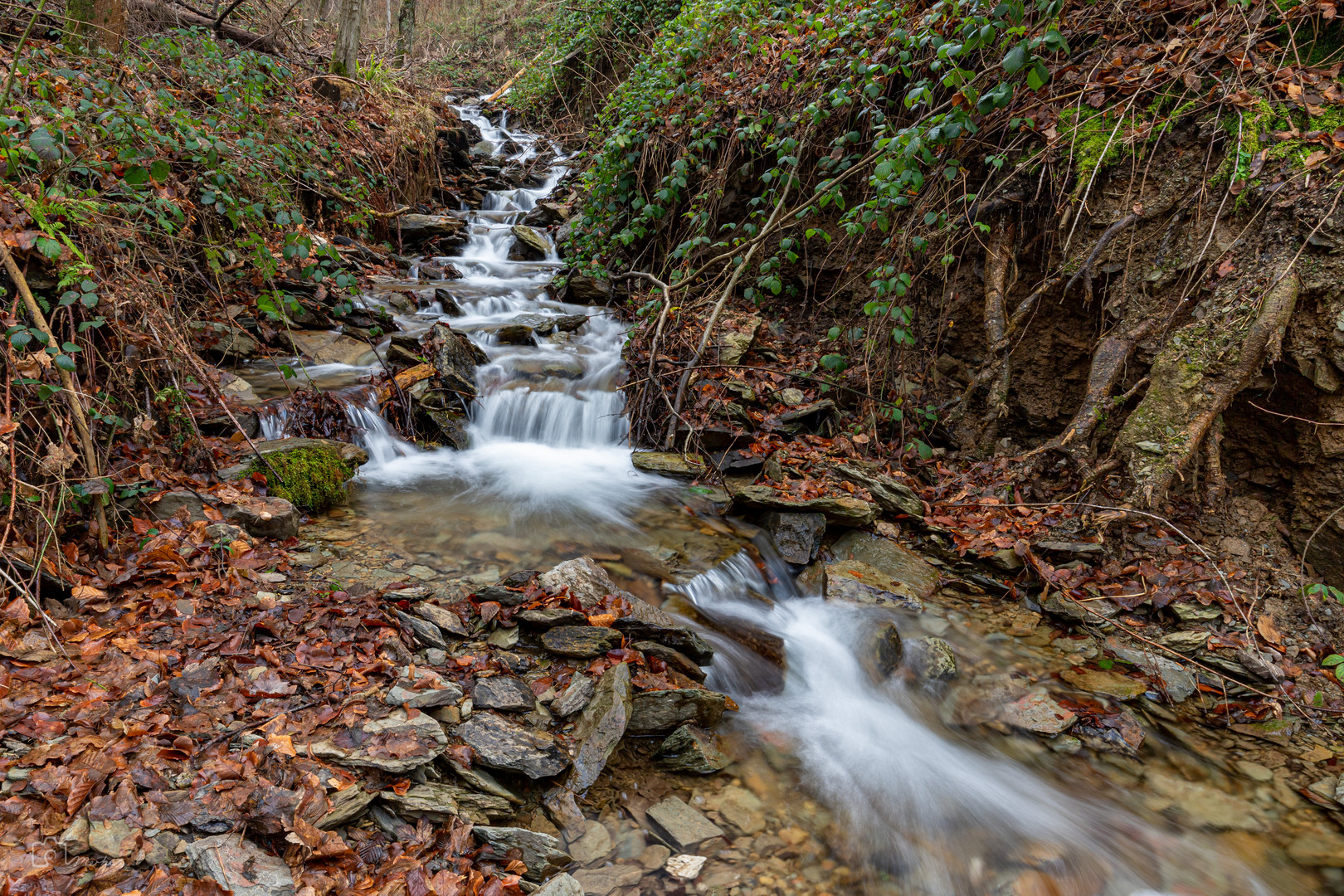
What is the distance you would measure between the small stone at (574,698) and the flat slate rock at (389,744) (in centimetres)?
55

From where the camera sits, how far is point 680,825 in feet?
8.78

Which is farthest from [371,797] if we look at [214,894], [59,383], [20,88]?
[20,88]

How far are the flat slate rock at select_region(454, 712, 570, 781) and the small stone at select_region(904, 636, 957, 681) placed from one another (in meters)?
2.27

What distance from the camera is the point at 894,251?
5883 millimetres

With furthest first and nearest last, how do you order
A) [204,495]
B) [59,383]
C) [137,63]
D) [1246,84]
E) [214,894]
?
[137,63] → [1246,84] → [204,495] → [59,383] → [214,894]

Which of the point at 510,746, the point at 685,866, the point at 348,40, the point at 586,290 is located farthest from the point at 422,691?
the point at 348,40

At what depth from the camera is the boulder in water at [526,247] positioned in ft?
34.8

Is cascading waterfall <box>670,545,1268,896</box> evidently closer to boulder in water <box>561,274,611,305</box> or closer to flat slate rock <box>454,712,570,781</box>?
flat slate rock <box>454,712,570,781</box>

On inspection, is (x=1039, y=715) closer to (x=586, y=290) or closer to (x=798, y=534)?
(x=798, y=534)

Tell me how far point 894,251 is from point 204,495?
18.6 ft

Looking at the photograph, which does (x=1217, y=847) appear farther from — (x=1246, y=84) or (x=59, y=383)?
(x=59, y=383)

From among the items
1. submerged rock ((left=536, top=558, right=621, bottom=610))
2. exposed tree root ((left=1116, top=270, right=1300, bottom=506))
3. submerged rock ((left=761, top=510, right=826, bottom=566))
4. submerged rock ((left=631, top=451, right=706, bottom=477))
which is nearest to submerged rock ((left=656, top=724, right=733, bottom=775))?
submerged rock ((left=536, top=558, right=621, bottom=610))

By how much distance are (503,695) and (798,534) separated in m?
2.68

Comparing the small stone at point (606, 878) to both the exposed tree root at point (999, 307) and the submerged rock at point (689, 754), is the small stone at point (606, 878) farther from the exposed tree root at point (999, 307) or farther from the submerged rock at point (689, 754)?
the exposed tree root at point (999, 307)
